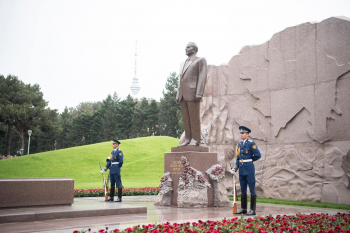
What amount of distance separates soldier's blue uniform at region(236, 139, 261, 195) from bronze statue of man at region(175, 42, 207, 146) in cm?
177

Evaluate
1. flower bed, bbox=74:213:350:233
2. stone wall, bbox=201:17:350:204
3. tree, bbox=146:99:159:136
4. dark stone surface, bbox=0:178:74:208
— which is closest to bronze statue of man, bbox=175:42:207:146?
dark stone surface, bbox=0:178:74:208

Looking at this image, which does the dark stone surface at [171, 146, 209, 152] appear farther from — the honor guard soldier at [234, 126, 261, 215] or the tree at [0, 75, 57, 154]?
the tree at [0, 75, 57, 154]

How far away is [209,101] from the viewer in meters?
14.0

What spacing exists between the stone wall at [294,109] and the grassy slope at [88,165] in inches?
304

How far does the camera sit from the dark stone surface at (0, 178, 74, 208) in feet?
21.1

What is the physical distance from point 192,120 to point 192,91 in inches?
28.9

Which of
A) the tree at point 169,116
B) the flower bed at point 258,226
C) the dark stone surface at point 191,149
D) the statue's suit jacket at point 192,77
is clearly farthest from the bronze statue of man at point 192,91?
the tree at point 169,116

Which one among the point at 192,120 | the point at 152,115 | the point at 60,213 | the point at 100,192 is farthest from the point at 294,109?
the point at 152,115

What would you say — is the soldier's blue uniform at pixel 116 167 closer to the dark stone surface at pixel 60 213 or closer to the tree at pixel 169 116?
the dark stone surface at pixel 60 213

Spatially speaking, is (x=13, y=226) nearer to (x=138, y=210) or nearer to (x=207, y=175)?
(x=138, y=210)

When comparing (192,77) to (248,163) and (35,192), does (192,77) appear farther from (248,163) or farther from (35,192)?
(35,192)

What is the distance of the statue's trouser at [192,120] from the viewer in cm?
891

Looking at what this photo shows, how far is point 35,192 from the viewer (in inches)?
265

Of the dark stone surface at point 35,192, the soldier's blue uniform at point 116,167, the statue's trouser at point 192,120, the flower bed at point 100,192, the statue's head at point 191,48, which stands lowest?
the flower bed at point 100,192
